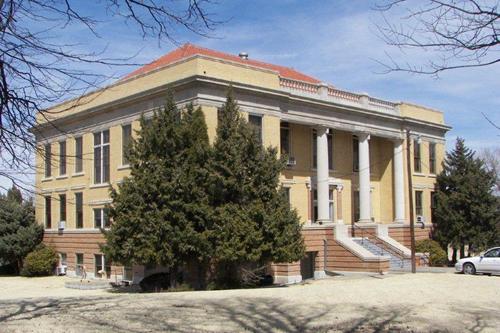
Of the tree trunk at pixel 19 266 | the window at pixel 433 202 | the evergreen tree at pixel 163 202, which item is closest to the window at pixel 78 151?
the tree trunk at pixel 19 266

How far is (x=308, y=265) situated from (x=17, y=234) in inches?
733

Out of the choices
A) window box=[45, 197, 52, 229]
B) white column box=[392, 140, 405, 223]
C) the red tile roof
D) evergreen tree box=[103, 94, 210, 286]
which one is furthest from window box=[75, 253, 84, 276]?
white column box=[392, 140, 405, 223]

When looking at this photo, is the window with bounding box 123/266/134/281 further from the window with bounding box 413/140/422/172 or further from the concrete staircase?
the window with bounding box 413/140/422/172

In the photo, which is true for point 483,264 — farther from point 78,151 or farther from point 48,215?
point 48,215

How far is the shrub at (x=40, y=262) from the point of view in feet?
129

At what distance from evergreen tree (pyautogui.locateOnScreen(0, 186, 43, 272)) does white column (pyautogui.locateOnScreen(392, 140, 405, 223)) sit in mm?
23853

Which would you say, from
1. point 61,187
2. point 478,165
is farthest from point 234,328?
point 478,165

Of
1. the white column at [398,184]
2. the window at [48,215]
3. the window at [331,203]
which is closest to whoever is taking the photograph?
the window at [331,203]

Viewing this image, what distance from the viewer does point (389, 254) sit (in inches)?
1452

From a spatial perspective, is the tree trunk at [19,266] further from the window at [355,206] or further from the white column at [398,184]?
the white column at [398,184]

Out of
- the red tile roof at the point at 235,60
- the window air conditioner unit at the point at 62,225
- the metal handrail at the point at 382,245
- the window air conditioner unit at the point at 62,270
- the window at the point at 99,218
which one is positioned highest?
the red tile roof at the point at 235,60

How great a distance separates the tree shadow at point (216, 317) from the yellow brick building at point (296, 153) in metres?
16.2

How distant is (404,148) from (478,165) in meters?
5.11

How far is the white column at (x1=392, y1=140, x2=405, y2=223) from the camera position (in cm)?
4322
